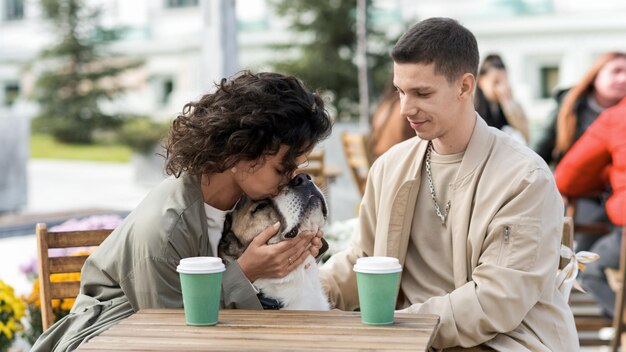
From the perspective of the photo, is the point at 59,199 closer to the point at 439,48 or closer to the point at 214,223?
the point at 214,223

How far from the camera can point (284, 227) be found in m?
2.92

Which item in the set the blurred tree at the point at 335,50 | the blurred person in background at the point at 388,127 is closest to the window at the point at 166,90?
the blurred tree at the point at 335,50

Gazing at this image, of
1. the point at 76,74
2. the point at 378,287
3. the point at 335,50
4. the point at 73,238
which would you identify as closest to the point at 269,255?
the point at 378,287

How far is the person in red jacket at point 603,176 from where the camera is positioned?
16.8 feet

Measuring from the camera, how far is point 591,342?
5.42 m

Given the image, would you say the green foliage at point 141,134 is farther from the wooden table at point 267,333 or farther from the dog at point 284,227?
the wooden table at point 267,333

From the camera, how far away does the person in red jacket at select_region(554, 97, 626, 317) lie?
16.8 feet

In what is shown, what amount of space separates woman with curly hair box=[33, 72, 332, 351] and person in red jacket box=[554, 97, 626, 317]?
2.64 meters

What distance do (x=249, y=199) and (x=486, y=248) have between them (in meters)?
0.72

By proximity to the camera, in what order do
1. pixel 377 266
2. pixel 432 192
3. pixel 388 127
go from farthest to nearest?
pixel 388 127 → pixel 432 192 → pixel 377 266

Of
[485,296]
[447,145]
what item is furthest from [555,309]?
[447,145]

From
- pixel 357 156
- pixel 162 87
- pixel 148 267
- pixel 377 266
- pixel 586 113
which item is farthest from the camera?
pixel 162 87

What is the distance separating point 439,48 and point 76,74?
3048 cm

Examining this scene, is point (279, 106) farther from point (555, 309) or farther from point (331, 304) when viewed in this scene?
point (555, 309)
